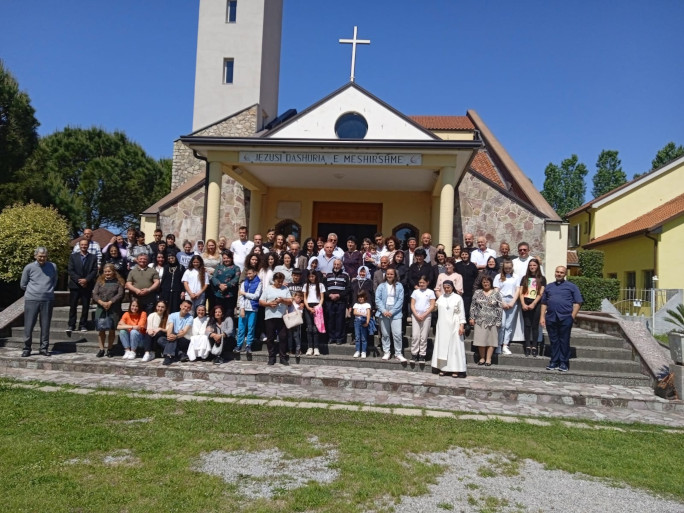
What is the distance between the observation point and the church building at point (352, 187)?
11.4 meters

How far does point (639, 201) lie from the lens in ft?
85.4

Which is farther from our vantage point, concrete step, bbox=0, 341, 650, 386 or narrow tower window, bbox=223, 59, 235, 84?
narrow tower window, bbox=223, 59, 235, 84

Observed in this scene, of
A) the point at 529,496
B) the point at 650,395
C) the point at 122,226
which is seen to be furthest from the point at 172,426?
the point at 122,226

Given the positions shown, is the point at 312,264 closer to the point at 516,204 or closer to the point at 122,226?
the point at 516,204

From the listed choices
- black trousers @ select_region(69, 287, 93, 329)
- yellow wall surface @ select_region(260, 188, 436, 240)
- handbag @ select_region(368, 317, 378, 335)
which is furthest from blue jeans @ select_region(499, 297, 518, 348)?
black trousers @ select_region(69, 287, 93, 329)

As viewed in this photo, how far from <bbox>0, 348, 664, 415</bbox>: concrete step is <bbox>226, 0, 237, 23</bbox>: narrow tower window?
65.6 feet

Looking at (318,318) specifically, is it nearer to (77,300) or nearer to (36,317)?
(77,300)

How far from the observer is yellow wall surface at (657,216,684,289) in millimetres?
19859

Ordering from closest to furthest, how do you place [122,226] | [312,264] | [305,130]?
[312,264] → [305,130] → [122,226]

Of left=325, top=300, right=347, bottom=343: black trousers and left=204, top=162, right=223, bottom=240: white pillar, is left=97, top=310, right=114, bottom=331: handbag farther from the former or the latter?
left=325, top=300, right=347, bottom=343: black trousers

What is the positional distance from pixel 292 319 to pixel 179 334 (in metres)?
1.90

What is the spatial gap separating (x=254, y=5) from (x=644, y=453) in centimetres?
2429

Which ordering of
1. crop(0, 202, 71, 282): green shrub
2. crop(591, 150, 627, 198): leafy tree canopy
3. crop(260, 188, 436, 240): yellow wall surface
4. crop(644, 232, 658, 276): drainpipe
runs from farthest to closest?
crop(591, 150, 627, 198): leafy tree canopy
crop(644, 232, 658, 276): drainpipe
crop(260, 188, 436, 240): yellow wall surface
crop(0, 202, 71, 282): green shrub

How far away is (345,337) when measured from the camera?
362 inches
